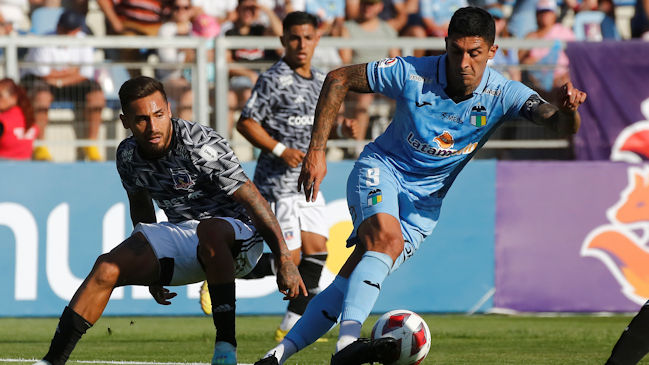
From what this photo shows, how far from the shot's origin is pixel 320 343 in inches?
340

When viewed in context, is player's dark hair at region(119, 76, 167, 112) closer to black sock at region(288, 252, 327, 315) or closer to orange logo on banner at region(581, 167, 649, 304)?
black sock at region(288, 252, 327, 315)

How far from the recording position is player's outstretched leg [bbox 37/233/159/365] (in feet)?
19.0

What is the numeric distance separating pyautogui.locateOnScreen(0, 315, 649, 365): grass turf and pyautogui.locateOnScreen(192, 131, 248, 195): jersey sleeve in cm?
166

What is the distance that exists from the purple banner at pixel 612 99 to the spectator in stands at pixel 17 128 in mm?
5457

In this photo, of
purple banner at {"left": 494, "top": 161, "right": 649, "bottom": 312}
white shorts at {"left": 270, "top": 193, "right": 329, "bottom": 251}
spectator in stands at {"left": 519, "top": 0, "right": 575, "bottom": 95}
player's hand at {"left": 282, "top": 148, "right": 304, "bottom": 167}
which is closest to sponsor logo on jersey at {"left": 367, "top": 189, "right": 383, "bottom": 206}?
player's hand at {"left": 282, "top": 148, "right": 304, "bottom": 167}

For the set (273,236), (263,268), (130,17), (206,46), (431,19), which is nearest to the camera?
(273,236)

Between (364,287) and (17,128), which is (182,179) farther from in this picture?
(17,128)

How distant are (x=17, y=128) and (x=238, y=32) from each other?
2.71 meters

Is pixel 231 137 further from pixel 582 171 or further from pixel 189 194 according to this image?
pixel 189 194

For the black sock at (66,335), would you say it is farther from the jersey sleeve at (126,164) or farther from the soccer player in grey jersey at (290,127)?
the soccer player in grey jersey at (290,127)

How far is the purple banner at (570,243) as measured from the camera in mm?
11000

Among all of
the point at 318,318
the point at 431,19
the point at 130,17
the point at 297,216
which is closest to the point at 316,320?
the point at 318,318

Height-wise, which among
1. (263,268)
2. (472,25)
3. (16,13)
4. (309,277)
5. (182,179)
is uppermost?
(472,25)

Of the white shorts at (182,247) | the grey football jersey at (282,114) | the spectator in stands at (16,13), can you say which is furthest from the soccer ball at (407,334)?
the spectator in stands at (16,13)
